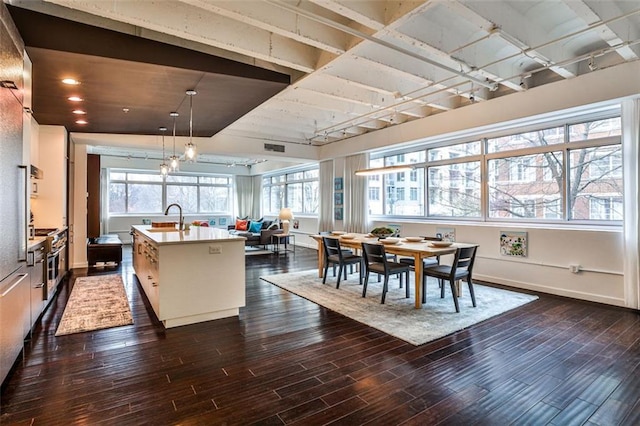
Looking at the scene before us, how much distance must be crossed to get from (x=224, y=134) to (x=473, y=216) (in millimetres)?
5561

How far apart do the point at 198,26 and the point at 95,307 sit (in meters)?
3.50

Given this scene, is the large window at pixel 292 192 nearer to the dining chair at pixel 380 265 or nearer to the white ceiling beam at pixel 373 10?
the dining chair at pixel 380 265

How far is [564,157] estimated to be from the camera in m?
5.02

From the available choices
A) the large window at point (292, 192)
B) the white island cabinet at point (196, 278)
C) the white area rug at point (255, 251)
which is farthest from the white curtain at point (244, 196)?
the white island cabinet at point (196, 278)

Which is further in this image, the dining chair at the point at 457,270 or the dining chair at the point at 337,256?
the dining chair at the point at 337,256

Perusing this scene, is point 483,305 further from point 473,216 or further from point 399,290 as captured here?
point 473,216

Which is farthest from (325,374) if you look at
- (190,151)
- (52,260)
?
(52,260)

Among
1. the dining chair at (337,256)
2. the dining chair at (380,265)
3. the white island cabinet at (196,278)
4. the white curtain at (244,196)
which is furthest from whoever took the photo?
the white curtain at (244,196)

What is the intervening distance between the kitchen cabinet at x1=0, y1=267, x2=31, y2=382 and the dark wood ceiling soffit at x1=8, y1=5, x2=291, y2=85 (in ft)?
6.46

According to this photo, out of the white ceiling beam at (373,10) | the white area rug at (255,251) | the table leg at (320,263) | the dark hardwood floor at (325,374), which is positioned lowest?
the dark hardwood floor at (325,374)

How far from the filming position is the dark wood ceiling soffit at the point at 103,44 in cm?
282

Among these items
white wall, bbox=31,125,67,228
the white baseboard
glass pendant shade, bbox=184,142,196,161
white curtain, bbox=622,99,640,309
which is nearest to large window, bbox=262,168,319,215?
the white baseboard

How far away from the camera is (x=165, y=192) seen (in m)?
12.2

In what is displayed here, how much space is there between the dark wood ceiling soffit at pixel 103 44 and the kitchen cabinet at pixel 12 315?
197cm
